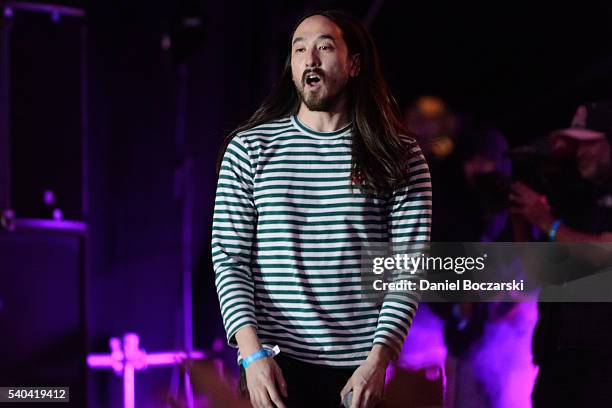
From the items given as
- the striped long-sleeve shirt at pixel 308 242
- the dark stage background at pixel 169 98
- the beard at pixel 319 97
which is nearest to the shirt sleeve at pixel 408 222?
the striped long-sleeve shirt at pixel 308 242

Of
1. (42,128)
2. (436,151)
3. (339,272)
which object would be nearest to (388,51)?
(436,151)

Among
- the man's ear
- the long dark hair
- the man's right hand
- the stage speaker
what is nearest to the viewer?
the man's right hand

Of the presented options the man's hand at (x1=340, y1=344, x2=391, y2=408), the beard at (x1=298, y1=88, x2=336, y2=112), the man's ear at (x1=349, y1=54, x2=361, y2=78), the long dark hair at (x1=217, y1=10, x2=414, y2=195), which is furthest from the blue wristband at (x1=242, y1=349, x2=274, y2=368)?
the man's ear at (x1=349, y1=54, x2=361, y2=78)

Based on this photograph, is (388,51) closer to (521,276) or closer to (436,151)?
(436,151)

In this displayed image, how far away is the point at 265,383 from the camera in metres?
1.36

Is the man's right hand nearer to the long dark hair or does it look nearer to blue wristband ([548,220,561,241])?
the long dark hair

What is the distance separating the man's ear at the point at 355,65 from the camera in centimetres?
160

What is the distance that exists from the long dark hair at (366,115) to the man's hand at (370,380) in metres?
0.29

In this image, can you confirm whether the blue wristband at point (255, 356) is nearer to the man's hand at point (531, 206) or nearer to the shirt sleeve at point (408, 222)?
the shirt sleeve at point (408, 222)

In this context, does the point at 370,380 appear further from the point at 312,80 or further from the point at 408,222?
the point at 312,80

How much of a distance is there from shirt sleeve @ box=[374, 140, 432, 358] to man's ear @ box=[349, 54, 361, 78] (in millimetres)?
184

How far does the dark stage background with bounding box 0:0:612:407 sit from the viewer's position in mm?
2604

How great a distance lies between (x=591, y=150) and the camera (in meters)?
2.64

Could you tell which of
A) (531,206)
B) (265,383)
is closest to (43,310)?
(265,383)
